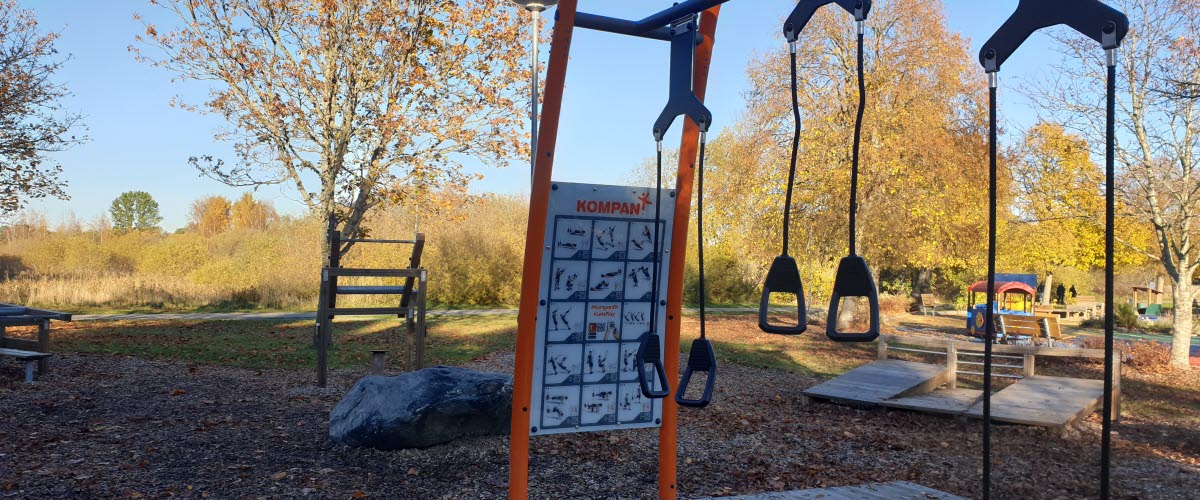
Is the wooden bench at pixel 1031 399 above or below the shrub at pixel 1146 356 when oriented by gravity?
below

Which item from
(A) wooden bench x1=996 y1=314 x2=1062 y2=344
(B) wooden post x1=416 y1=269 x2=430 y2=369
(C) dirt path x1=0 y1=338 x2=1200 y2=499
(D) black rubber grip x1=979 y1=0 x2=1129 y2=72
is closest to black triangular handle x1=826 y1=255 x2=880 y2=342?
(D) black rubber grip x1=979 y1=0 x2=1129 y2=72

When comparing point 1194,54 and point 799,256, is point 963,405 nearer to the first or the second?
point 1194,54

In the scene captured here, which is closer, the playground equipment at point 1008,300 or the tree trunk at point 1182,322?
the tree trunk at point 1182,322

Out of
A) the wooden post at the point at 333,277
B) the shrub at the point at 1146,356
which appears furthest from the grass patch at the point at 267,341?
the shrub at the point at 1146,356

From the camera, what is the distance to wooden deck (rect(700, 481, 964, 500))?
4.41 m

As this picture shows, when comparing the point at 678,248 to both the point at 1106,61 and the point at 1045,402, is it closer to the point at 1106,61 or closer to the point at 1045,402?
the point at 1106,61

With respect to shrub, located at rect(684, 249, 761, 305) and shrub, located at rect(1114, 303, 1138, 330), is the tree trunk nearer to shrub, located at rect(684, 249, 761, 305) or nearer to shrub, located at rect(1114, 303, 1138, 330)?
shrub, located at rect(1114, 303, 1138, 330)

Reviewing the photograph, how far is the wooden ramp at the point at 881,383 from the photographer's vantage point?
28.3ft

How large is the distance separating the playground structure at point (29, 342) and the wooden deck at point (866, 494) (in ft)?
25.3

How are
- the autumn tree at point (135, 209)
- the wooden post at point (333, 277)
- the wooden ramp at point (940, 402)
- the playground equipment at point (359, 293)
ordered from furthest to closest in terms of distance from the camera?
1. the autumn tree at point (135, 209)
2. the wooden post at point (333, 277)
3. the playground equipment at point (359, 293)
4. the wooden ramp at point (940, 402)

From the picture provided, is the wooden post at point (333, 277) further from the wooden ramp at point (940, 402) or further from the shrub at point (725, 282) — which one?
the shrub at point (725, 282)

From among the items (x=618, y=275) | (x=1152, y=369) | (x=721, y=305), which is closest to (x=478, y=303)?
(x=721, y=305)

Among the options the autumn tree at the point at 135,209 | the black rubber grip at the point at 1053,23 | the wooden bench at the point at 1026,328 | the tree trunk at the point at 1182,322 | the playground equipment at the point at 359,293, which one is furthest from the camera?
the autumn tree at the point at 135,209

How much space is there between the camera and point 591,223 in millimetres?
3947
